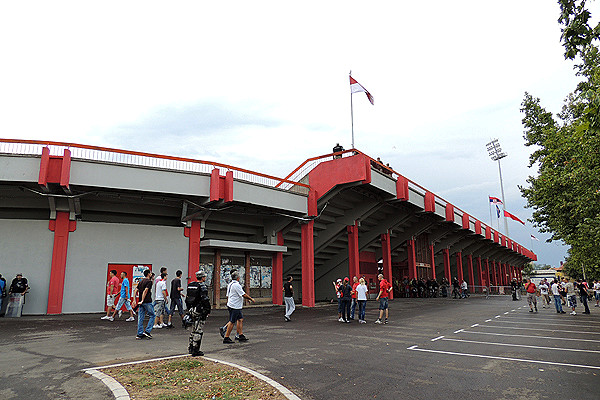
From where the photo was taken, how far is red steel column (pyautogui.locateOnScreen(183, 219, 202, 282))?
19.0 m

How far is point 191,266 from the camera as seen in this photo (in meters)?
19.0

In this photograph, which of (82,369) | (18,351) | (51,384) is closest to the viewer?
(51,384)

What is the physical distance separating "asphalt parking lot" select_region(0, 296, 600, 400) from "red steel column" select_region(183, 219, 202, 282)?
5.88m

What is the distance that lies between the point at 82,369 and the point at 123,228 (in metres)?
12.3

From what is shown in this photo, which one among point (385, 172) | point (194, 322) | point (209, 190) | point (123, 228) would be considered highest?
point (385, 172)

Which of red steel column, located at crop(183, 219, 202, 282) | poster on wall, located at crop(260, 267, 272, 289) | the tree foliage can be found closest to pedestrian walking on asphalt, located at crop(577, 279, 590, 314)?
the tree foliage

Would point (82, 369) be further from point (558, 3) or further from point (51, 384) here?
point (558, 3)

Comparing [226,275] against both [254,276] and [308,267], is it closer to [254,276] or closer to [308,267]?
[254,276]

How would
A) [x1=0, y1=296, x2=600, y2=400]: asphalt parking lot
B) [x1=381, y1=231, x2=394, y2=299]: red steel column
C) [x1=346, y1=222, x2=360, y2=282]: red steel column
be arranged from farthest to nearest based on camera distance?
1. [x1=381, y1=231, x2=394, y2=299]: red steel column
2. [x1=346, y1=222, x2=360, y2=282]: red steel column
3. [x1=0, y1=296, x2=600, y2=400]: asphalt parking lot

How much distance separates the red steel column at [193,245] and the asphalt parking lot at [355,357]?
19.3 ft

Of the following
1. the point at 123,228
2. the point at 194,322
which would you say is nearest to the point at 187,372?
the point at 194,322

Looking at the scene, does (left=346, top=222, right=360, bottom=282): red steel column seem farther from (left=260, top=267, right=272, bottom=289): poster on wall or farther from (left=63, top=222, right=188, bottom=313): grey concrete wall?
(left=63, top=222, right=188, bottom=313): grey concrete wall

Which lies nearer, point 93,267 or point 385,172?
point 93,267

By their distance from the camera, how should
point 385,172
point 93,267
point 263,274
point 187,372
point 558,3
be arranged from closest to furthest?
1. point 187,372
2. point 558,3
3. point 93,267
4. point 263,274
5. point 385,172
